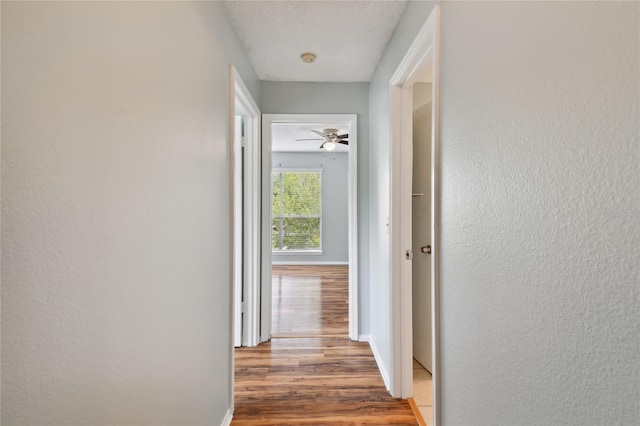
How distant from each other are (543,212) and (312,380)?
194 centimetres

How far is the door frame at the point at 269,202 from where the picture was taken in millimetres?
2621

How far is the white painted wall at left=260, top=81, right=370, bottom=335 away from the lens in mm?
2631

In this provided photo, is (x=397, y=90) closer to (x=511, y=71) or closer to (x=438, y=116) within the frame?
(x=438, y=116)

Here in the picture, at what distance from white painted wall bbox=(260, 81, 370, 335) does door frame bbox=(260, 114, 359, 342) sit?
0.04 metres

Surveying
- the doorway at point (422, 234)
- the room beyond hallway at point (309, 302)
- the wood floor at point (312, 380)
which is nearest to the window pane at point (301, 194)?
the room beyond hallway at point (309, 302)

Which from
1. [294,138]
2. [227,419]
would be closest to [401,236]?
[227,419]

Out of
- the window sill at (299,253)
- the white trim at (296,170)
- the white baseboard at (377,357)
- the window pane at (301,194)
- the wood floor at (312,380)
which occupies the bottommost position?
the wood floor at (312,380)

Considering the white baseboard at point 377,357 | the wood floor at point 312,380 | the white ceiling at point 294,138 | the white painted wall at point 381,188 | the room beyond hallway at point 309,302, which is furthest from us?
the white ceiling at point 294,138

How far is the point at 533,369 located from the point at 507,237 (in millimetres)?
311

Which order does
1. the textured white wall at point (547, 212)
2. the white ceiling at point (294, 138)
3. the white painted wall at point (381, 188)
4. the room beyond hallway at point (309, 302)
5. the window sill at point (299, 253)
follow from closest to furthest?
the textured white wall at point (547, 212) < the white painted wall at point (381, 188) < the room beyond hallway at point (309, 302) < the white ceiling at point (294, 138) < the window sill at point (299, 253)

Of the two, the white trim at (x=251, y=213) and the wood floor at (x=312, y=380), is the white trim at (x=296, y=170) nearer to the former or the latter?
the wood floor at (x=312, y=380)

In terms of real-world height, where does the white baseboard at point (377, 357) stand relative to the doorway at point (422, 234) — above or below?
below

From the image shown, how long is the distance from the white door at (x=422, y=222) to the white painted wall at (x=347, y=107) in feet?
1.61

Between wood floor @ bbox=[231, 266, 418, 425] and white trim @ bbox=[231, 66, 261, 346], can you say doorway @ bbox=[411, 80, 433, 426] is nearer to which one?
wood floor @ bbox=[231, 266, 418, 425]
